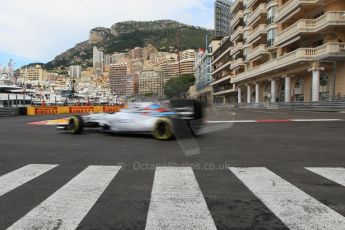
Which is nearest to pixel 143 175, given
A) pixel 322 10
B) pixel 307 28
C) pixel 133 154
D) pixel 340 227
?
pixel 133 154

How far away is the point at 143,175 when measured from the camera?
5566 millimetres

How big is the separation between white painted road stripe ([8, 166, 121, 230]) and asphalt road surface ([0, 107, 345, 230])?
0.01 m

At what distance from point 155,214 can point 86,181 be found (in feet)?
6.08

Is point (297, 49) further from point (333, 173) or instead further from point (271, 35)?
point (333, 173)

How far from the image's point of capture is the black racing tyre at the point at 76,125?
1245cm

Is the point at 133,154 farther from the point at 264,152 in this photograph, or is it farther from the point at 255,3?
the point at 255,3

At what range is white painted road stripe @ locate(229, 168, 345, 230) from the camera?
3360 millimetres

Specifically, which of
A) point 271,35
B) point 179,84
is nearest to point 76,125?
point 271,35

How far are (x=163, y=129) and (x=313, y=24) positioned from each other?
30.4 m

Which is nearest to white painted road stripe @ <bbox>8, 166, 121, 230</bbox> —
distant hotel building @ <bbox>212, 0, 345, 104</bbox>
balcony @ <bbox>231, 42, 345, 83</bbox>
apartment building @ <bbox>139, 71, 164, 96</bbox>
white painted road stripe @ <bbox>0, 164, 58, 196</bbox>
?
white painted road stripe @ <bbox>0, 164, 58, 196</bbox>

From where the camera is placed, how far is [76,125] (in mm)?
12438

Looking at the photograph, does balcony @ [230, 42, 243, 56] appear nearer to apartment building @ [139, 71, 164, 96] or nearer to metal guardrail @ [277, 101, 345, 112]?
metal guardrail @ [277, 101, 345, 112]

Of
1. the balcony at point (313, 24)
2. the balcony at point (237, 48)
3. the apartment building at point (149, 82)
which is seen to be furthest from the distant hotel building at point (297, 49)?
the apartment building at point (149, 82)

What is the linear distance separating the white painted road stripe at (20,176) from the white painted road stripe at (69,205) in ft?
2.42
